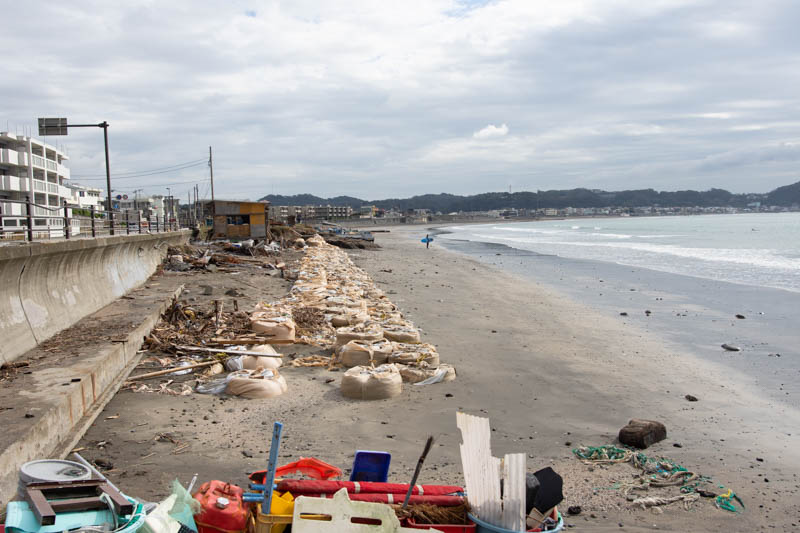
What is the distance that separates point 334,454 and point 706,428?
4.33 m

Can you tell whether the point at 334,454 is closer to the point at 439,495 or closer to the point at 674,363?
the point at 439,495

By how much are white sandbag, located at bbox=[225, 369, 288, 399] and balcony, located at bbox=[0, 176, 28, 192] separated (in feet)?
155

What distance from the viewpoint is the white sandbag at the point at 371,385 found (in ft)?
24.2

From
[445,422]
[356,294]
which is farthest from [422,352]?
[356,294]

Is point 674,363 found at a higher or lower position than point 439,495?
lower

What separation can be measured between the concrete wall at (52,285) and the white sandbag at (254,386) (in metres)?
2.59

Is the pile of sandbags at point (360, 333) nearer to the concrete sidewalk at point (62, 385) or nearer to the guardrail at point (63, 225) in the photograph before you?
the concrete sidewalk at point (62, 385)

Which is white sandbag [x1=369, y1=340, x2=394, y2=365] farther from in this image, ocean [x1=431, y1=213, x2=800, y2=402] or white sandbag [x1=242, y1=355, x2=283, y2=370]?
ocean [x1=431, y1=213, x2=800, y2=402]

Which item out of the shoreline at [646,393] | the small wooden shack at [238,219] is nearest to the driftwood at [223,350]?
the shoreline at [646,393]

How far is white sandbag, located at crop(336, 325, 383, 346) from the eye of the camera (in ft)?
30.7

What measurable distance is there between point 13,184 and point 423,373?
4946 cm

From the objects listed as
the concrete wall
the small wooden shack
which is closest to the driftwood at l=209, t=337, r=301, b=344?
the concrete wall

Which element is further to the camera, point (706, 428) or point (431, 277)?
point (431, 277)

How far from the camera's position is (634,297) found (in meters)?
18.3
